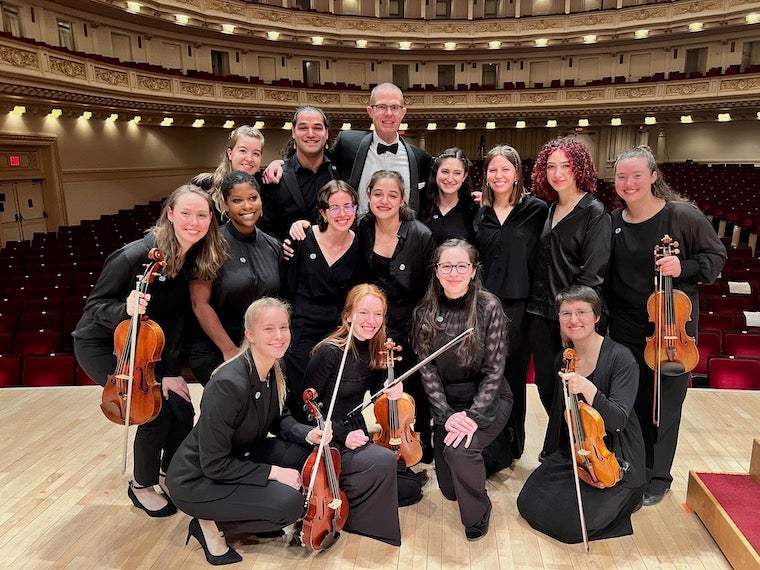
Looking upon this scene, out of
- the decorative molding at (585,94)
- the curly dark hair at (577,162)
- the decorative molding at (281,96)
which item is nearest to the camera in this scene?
the curly dark hair at (577,162)

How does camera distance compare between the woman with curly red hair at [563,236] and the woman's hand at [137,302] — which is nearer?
the woman's hand at [137,302]

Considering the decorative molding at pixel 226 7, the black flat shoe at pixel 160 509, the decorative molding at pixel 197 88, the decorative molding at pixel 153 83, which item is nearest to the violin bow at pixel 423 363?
the black flat shoe at pixel 160 509

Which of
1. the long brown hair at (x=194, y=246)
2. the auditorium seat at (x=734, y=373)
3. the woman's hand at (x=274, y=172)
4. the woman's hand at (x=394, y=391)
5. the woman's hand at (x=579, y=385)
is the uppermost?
the woman's hand at (x=274, y=172)

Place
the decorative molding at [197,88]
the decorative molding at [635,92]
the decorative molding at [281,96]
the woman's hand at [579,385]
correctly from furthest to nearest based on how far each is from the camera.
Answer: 1. the decorative molding at [635,92]
2. the decorative molding at [281,96]
3. the decorative molding at [197,88]
4. the woman's hand at [579,385]

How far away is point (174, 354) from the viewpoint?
2.31 metres

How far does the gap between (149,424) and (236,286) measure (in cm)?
69

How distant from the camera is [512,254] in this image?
99.0 inches

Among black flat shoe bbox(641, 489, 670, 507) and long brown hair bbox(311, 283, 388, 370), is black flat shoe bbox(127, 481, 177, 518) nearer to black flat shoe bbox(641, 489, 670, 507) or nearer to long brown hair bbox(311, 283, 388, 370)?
long brown hair bbox(311, 283, 388, 370)

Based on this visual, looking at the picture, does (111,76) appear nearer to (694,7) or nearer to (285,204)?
(285,204)

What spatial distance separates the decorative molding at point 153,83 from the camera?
1076 cm

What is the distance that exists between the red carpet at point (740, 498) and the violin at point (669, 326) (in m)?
0.54

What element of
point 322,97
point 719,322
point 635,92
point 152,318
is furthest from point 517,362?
point 635,92

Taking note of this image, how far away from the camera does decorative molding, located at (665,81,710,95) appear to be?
13.6 meters

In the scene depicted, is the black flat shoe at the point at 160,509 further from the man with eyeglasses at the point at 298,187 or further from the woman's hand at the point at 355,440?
the man with eyeglasses at the point at 298,187
